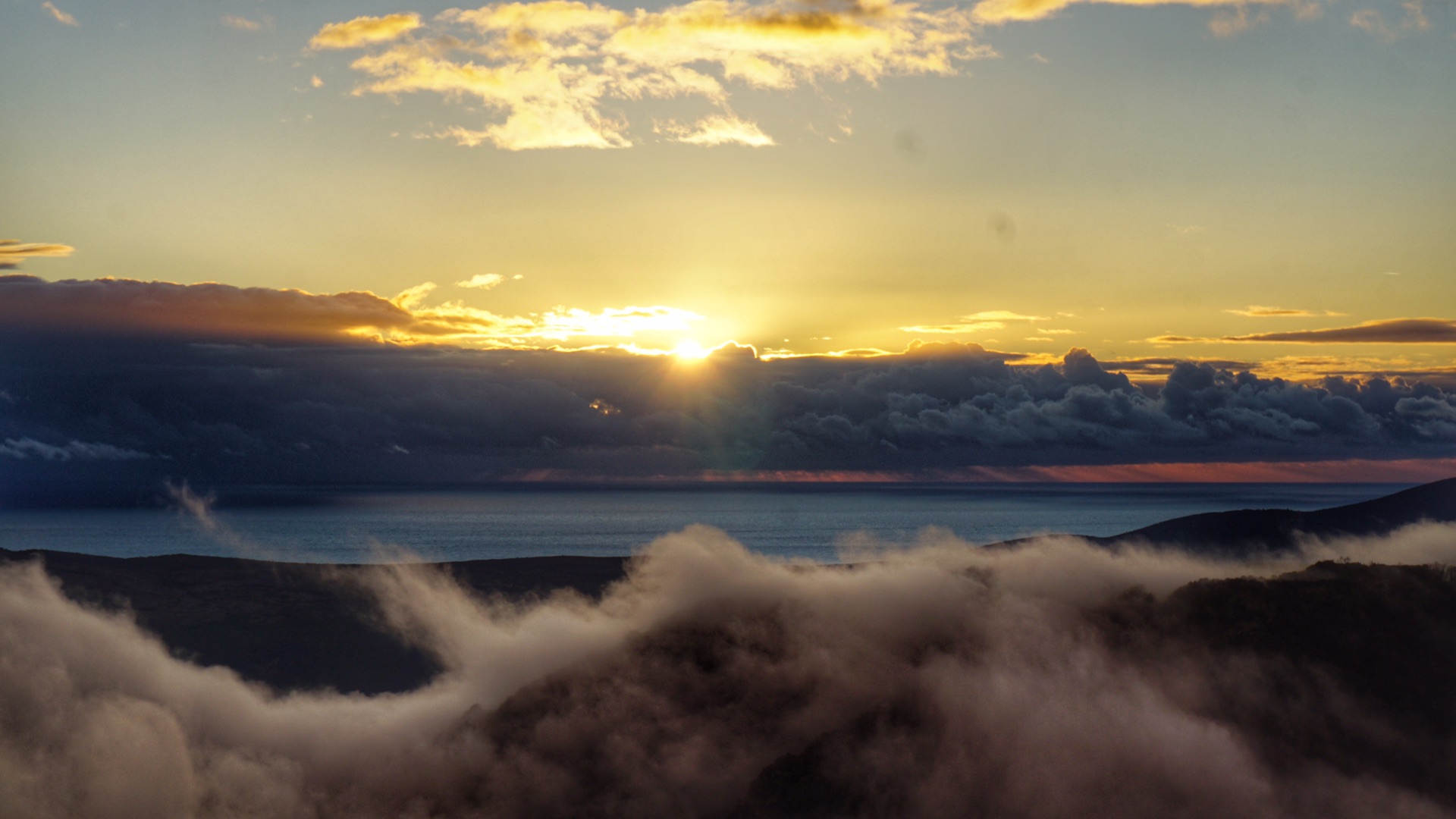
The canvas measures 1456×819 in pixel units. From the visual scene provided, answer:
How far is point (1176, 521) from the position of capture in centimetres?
19325

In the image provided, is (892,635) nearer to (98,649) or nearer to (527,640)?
(527,640)

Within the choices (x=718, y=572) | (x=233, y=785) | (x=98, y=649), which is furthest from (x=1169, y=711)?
(x=98, y=649)

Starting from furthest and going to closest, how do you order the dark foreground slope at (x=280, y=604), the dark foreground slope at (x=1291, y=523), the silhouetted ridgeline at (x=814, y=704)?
the dark foreground slope at (x=1291, y=523) < the dark foreground slope at (x=280, y=604) < the silhouetted ridgeline at (x=814, y=704)

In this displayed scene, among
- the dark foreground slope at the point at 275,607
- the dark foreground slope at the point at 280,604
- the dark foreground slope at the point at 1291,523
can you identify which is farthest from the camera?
the dark foreground slope at the point at 1291,523

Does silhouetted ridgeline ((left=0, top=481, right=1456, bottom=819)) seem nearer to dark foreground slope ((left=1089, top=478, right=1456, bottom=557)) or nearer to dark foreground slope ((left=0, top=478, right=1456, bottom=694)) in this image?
dark foreground slope ((left=0, top=478, right=1456, bottom=694))

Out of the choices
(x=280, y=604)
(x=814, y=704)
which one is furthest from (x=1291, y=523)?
(x=280, y=604)

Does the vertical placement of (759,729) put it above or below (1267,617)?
below

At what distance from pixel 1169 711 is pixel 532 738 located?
41.7 meters

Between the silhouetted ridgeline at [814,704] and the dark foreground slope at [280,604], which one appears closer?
the silhouetted ridgeline at [814,704]

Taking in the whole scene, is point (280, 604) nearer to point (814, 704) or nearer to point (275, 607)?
point (275, 607)

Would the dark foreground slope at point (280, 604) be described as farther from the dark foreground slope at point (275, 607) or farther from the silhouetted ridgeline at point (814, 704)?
the silhouetted ridgeline at point (814, 704)

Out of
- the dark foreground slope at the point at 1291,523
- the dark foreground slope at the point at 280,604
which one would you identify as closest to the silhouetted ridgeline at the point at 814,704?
the dark foreground slope at the point at 280,604

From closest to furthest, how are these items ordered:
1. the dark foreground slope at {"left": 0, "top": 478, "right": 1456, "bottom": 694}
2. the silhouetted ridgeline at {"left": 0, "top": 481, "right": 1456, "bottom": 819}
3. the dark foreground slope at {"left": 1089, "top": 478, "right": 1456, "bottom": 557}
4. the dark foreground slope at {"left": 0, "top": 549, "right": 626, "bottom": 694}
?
the silhouetted ridgeline at {"left": 0, "top": 481, "right": 1456, "bottom": 819} → the dark foreground slope at {"left": 0, "top": 549, "right": 626, "bottom": 694} → the dark foreground slope at {"left": 0, "top": 478, "right": 1456, "bottom": 694} → the dark foreground slope at {"left": 1089, "top": 478, "right": 1456, "bottom": 557}

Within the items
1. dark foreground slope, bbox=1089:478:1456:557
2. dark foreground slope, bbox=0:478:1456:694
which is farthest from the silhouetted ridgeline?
dark foreground slope, bbox=1089:478:1456:557
